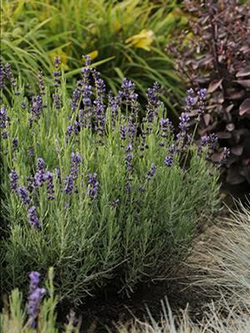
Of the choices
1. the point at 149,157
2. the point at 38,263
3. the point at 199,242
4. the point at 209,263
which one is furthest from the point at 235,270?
the point at 38,263

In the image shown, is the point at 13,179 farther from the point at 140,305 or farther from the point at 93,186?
the point at 140,305

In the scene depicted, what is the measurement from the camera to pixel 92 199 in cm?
317

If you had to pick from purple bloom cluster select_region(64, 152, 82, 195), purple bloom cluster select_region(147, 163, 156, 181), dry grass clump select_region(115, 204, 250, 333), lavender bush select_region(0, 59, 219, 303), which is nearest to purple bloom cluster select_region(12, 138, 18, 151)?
lavender bush select_region(0, 59, 219, 303)

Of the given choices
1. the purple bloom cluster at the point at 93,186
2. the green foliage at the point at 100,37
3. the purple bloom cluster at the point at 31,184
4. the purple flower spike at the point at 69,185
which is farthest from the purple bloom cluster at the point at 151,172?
the green foliage at the point at 100,37

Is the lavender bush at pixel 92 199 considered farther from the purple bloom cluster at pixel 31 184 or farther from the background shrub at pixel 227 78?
the background shrub at pixel 227 78

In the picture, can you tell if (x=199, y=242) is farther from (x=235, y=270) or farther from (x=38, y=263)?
(x=38, y=263)

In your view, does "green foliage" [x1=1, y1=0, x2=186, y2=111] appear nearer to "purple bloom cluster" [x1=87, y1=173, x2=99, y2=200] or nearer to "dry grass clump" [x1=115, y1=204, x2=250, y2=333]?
"dry grass clump" [x1=115, y1=204, x2=250, y2=333]

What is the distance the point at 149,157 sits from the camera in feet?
11.3

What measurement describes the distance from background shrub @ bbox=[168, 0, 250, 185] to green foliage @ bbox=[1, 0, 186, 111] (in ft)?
2.31

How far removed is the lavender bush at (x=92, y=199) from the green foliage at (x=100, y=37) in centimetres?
192

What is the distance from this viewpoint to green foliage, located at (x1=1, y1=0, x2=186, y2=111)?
5.54 meters

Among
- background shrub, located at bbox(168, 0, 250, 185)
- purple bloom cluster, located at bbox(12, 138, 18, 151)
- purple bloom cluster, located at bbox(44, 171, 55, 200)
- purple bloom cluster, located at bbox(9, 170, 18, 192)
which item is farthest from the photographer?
background shrub, located at bbox(168, 0, 250, 185)

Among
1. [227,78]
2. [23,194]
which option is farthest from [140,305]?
[227,78]

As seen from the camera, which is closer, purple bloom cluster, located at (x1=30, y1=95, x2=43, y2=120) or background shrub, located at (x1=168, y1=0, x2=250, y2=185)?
purple bloom cluster, located at (x1=30, y1=95, x2=43, y2=120)
